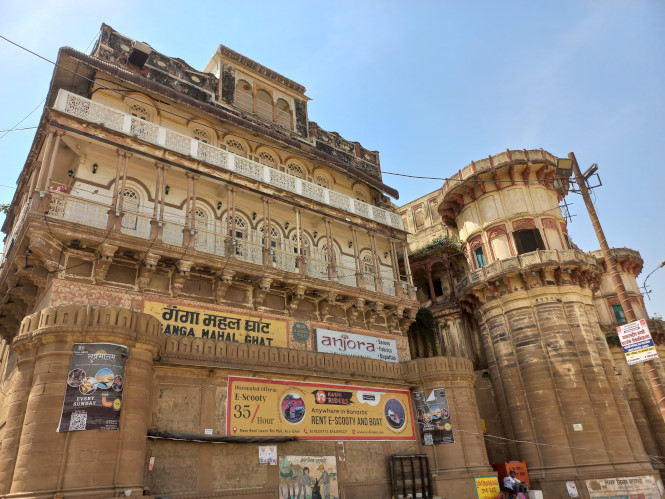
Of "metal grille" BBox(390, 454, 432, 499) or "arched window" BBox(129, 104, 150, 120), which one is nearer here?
"metal grille" BBox(390, 454, 432, 499)

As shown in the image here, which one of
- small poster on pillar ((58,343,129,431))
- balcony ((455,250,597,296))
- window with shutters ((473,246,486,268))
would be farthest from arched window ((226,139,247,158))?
window with shutters ((473,246,486,268))

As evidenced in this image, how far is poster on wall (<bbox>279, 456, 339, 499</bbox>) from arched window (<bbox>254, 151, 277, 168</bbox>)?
43.4 ft

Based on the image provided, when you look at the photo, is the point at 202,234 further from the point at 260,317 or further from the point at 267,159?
the point at 267,159

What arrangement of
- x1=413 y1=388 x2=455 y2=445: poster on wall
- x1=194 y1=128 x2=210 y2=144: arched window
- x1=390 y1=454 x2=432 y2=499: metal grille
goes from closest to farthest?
x1=390 y1=454 x2=432 y2=499: metal grille, x1=413 y1=388 x2=455 y2=445: poster on wall, x1=194 y1=128 x2=210 y2=144: arched window

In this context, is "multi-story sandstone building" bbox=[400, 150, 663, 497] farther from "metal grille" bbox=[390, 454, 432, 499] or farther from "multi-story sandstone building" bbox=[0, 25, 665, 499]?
"metal grille" bbox=[390, 454, 432, 499]

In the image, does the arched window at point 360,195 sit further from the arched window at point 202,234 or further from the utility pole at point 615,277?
the utility pole at point 615,277

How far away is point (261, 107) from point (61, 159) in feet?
33.7

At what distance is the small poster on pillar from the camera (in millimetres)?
10484

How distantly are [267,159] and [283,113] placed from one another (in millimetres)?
3758

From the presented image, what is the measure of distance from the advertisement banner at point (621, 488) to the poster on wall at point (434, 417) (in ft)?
25.4

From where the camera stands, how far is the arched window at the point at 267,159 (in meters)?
22.8

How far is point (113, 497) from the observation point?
10008mm

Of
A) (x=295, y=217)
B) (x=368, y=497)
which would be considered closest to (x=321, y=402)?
(x=368, y=497)

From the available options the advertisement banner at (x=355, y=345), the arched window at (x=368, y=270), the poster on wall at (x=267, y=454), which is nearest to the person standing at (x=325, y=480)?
the poster on wall at (x=267, y=454)
